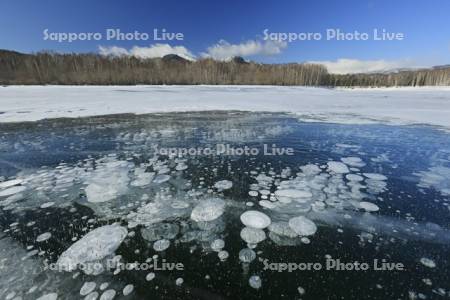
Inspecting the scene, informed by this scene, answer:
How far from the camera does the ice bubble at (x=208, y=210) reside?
7.13 feet

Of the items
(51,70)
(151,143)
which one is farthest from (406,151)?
(51,70)

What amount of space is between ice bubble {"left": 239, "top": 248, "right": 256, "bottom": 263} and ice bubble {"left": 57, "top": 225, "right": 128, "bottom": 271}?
94 centimetres

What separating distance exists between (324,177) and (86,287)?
2.72 m

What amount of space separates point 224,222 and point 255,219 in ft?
0.95

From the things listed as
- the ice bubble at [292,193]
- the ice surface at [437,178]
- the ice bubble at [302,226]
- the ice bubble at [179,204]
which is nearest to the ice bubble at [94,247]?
the ice bubble at [179,204]

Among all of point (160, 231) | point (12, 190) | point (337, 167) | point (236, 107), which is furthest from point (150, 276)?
point (236, 107)

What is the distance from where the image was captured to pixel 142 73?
112ft

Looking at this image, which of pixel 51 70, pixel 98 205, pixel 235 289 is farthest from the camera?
pixel 51 70

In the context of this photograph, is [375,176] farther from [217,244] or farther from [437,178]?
[217,244]

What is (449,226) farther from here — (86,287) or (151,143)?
(151,143)

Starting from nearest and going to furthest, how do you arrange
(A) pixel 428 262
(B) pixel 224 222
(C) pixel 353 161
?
(A) pixel 428 262, (B) pixel 224 222, (C) pixel 353 161

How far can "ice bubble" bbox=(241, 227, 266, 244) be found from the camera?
1853mm

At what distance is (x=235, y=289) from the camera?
4.59 feet

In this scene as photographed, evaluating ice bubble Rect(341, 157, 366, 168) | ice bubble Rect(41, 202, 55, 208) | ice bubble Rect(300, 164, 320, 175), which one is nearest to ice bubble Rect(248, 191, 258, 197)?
ice bubble Rect(300, 164, 320, 175)
